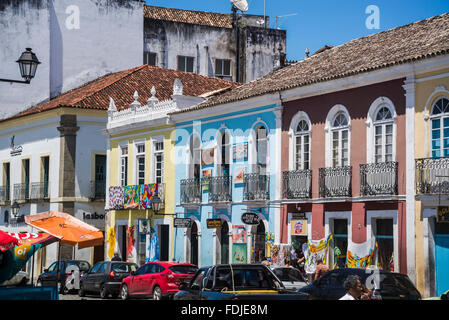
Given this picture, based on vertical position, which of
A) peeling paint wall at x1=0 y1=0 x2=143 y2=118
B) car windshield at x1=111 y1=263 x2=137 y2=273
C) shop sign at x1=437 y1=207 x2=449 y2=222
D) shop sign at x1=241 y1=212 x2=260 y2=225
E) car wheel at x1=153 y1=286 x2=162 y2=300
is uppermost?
peeling paint wall at x1=0 y1=0 x2=143 y2=118

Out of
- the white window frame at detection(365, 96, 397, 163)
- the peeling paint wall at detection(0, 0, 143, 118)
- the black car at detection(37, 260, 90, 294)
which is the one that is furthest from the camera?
the peeling paint wall at detection(0, 0, 143, 118)

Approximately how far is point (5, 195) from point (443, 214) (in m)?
27.4

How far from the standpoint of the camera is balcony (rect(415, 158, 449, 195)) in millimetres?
20438

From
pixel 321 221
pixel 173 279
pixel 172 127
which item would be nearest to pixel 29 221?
pixel 173 279

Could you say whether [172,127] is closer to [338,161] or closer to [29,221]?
[338,161]

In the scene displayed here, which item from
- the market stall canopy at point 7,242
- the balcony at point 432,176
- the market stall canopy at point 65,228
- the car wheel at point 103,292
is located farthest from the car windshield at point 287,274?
the market stall canopy at point 7,242

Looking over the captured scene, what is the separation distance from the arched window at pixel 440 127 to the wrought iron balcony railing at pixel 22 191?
24.2m

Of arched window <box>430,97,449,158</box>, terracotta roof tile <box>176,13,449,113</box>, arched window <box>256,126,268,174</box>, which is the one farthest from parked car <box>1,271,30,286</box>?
arched window <box>256,126,268,174</box>

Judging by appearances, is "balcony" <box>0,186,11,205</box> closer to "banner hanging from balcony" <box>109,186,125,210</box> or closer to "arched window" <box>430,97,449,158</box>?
"banner hanging from balcony" <box>109,186,125,210</box>

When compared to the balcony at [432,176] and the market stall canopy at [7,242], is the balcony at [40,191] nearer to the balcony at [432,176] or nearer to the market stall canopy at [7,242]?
the balcony at [432,176]
